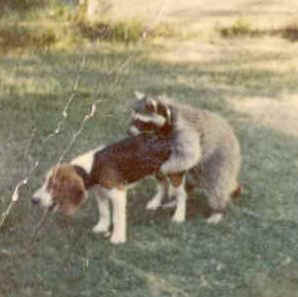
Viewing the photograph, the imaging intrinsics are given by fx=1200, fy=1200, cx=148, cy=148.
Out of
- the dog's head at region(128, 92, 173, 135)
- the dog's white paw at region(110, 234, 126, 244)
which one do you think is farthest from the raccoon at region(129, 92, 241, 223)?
the dog's white paw at region(110, 234, 126, 244)

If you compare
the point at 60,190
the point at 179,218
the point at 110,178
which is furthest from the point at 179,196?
the point at 60,190

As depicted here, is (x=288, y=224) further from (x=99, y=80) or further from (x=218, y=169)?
(x=99, y=80)

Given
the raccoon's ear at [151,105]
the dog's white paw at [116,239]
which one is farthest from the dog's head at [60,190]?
the raccoon's ear at [151,105]

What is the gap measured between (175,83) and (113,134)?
19 centimetres

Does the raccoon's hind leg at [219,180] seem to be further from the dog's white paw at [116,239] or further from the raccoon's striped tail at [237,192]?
the dog's white paw at [116,239]

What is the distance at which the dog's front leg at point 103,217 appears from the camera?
2.54 metres

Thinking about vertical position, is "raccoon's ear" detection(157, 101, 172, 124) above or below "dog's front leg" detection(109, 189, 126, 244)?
above

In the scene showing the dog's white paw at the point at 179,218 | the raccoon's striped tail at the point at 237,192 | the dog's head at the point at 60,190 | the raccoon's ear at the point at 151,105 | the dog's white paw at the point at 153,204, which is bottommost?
the dog's white paw at the point at 179,218

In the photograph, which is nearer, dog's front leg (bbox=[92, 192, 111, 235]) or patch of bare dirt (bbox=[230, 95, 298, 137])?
dog's front leg (bbox=[92, 192, 111, 235])

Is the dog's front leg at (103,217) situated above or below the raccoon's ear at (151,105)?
below

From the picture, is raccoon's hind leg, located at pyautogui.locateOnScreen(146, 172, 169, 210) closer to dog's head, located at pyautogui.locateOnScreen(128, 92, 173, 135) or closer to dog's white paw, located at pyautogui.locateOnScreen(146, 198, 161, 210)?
dog's white paw, located at pyautogui.locateOnScreen(146, 198, 161, 210)

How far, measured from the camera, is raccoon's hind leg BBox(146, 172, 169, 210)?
2.60m

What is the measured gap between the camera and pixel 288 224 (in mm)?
2576

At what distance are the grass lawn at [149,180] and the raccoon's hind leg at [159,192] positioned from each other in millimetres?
18
